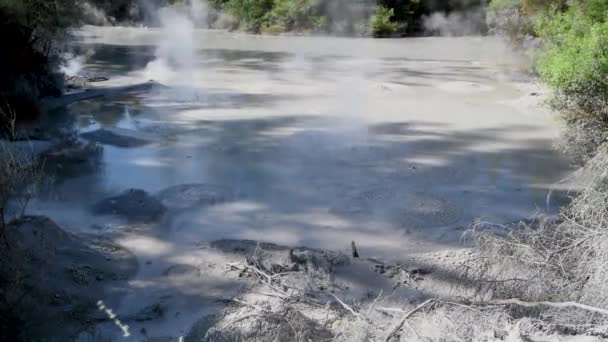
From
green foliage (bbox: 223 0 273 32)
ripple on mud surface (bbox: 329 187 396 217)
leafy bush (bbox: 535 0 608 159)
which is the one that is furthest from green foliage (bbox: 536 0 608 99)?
green foliage (bbox: 223 0 273 32)

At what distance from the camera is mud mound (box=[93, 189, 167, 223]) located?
841cm

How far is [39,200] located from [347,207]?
4370 millimetres

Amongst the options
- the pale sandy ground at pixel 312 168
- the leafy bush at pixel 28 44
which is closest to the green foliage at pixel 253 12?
the pale sandy ground at pixel 312 168

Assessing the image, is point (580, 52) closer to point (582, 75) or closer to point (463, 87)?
point (582, 75)

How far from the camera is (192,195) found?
9133 mm

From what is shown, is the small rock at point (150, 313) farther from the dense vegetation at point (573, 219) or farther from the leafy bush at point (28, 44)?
the leafy bush at point (28, 44)

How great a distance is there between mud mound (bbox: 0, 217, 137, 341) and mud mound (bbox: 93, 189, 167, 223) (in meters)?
0.93

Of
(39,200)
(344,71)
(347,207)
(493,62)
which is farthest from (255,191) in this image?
(493,62)

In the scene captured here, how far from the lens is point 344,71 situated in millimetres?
20156

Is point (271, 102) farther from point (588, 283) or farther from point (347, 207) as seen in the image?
point (588, 283)

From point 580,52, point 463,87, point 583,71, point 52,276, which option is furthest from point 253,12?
point 52,276

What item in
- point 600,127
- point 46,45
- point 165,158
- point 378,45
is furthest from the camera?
point 378,45

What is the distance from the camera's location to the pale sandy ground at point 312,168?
7.03 meters

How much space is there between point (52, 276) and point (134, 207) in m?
2.40
